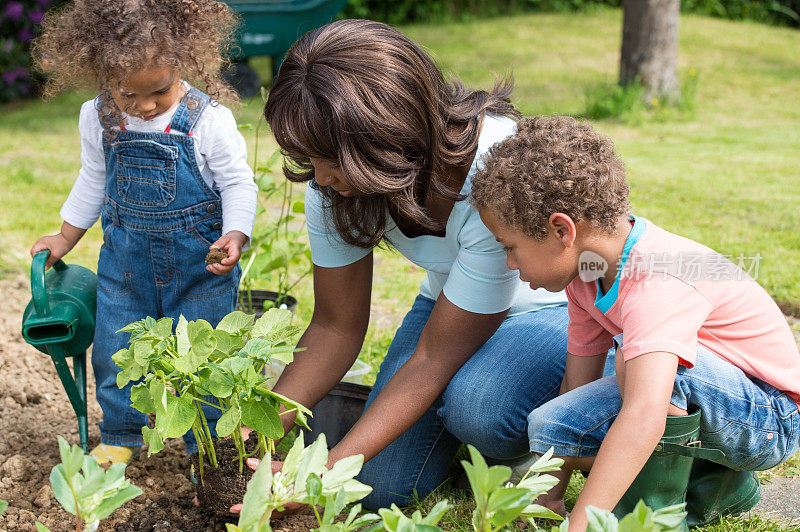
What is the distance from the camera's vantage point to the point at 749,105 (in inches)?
265

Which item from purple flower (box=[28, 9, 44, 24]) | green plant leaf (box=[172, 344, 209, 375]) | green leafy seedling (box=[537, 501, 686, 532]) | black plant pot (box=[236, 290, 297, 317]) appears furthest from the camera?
purple flower (box=[28, 9, 44, 24])

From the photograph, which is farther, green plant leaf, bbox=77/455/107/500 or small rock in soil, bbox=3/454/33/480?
small rock in soil, bbox=3/454/33/480

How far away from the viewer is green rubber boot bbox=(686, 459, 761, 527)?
162 cm

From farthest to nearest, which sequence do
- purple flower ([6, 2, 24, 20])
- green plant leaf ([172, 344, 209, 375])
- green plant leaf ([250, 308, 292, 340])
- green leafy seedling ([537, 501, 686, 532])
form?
purple flower ([6, 2, 24, 20]), green plant leaf ([250, 308, 292, 340]), green plant leaf ([172, 344, 209, 375]), green leafy seedling ([537, 501, 686, 532])

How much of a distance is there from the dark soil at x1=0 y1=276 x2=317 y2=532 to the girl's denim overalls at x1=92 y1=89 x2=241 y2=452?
12 centimetres

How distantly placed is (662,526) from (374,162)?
0.82 metres

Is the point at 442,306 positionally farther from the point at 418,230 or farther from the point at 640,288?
the point at 640,288

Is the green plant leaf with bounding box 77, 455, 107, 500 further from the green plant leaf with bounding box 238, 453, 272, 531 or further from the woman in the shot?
the woman

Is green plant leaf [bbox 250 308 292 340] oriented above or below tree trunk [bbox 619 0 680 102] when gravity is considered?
above

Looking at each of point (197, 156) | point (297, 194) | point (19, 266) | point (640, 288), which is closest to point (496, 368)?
point (640, 288)

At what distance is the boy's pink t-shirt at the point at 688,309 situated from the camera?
135 cm

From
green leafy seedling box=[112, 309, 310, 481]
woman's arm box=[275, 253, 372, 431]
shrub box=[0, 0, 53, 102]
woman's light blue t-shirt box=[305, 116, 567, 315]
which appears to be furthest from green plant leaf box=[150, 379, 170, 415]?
shrub box=[0, 0, 53, 102]

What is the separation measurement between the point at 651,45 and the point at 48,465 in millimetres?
5594

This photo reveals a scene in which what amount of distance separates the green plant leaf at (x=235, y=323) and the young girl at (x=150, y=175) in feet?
1.42
